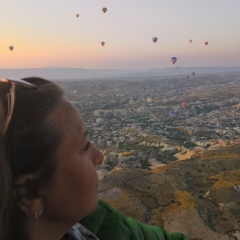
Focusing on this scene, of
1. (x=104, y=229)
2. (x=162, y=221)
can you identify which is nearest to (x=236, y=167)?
(x=162, y=221)

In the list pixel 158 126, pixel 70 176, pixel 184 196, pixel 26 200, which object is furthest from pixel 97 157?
pixel 158 126

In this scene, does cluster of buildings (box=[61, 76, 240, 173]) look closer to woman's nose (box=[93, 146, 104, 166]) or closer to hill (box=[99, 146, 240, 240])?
hill (box=[99, 146, 240, 240])

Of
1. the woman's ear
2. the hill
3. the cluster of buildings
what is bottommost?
the cluster of buildings

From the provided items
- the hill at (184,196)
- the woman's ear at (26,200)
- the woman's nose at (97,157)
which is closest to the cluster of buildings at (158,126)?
the hill at (184,196)

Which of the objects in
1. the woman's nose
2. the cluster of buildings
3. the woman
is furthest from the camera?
the cluster of buildings

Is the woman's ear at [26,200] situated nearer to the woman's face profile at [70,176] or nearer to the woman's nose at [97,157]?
the woman's face profile at [70,176]

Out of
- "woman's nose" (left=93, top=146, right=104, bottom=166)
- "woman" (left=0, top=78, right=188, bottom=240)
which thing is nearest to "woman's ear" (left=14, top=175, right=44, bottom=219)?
"woman" (left=0, top=78, right=188, bottom=240)

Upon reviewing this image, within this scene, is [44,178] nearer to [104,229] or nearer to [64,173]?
[64,173]

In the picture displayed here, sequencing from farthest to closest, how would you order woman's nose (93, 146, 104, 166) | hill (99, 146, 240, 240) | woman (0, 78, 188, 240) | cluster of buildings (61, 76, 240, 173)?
cluster of buildings (61, 76, 240, 173) < hill (99, 146, 240, 240) < woman's nose (93, 146, 104, 166) < woman (0, 78, 188, 240)
